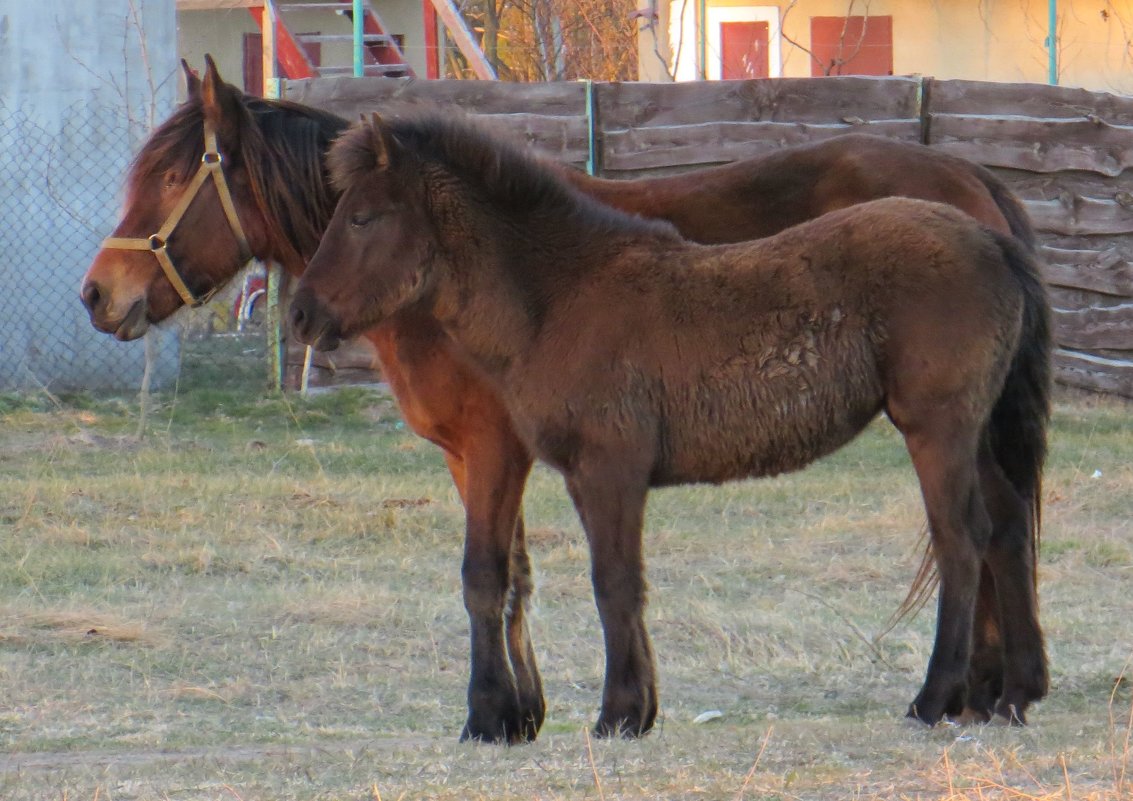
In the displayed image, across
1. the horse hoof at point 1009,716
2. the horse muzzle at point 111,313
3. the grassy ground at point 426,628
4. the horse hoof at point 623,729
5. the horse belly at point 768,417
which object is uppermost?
the horse muzzle at point 111,313

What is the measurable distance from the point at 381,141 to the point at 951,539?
2013 millimetres

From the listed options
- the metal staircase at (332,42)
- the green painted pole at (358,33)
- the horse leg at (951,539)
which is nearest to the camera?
the horse leg at (951,539)

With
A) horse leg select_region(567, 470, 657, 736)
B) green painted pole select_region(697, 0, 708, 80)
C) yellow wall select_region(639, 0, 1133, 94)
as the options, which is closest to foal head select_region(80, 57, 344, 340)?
horse leg select_region(567, 470, 657, 736)

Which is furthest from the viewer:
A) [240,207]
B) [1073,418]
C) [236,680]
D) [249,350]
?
[249,350]

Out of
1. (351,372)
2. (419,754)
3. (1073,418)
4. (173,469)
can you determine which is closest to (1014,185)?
(1073,418)

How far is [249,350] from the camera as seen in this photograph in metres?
14.0

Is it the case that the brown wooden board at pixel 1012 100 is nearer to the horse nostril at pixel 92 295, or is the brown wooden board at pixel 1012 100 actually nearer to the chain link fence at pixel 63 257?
the chain link fence at pixel 63 257

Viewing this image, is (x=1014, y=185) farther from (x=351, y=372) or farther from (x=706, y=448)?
(x=706, y=448)

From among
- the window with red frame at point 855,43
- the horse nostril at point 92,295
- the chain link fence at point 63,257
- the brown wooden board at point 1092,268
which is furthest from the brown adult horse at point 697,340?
the window with red frame at point 855,43

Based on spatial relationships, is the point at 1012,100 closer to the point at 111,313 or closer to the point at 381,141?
the point at 381,141

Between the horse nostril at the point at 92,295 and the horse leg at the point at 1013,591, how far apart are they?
2.88 m

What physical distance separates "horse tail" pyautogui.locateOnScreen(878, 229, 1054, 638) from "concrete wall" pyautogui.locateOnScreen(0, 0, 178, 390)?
8.74 meters

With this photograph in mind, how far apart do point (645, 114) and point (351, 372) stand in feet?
9.54

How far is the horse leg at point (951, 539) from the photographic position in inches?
175
